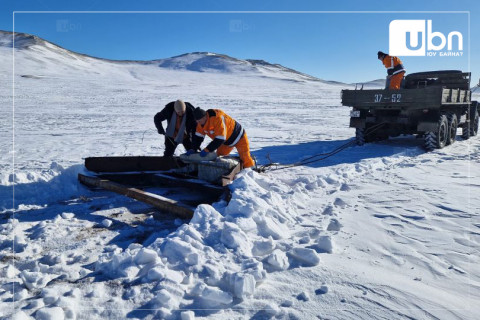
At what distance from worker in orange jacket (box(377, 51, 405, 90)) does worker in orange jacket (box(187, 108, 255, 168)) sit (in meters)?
5.43


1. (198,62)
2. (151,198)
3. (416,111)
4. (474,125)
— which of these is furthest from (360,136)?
(198,62)

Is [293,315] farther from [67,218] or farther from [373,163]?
[373,163]

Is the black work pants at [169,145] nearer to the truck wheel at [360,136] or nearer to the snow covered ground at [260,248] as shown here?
the snow covered ground at [260,248]

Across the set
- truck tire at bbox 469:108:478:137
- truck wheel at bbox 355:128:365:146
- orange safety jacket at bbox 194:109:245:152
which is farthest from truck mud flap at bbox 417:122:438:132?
orange safety jacket at bbox 194:109:245:152

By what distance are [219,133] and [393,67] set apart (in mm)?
6022

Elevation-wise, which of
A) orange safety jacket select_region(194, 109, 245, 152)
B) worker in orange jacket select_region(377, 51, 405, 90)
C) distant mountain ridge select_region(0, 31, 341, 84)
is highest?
distant mountain ridge select_region(0, 31, 341, 84)

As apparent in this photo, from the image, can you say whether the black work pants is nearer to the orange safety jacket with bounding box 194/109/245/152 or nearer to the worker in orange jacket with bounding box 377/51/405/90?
the orange safety jacket with bounding box 194/109/245/152

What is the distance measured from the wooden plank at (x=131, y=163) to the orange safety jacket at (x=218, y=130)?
561 mm

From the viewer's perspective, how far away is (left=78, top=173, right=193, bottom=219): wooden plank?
3902mm

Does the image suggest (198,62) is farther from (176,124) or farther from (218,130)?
(218,130)

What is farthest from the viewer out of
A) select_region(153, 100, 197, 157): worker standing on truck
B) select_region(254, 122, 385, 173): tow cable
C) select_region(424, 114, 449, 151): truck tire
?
select_region(424, 114, 449, 151): truck tire

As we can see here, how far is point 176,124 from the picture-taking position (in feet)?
19.4

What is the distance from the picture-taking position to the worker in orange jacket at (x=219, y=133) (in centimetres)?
510

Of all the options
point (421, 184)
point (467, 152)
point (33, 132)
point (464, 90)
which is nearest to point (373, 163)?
point (421, 184)
